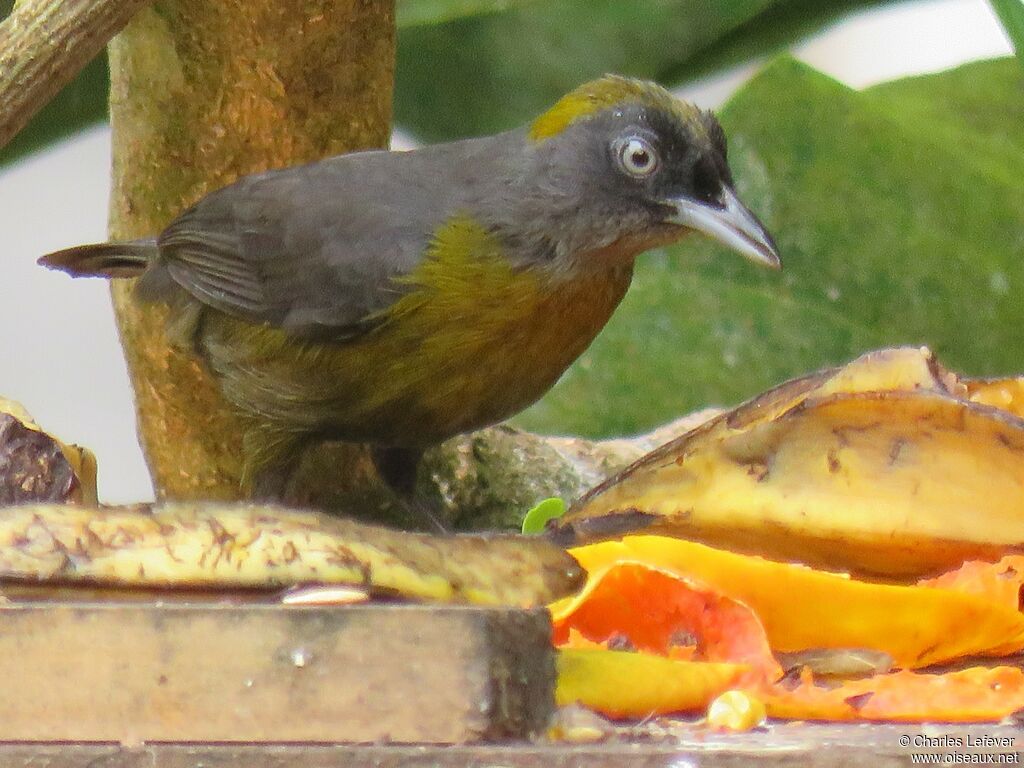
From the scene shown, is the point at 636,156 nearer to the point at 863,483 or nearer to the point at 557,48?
the point at 863,483

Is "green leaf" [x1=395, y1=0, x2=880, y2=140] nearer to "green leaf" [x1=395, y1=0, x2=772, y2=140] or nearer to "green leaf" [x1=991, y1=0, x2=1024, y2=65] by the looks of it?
"green leaf" [x1=395, y1=0, x2=772, y2=140]

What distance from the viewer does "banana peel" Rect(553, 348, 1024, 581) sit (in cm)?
125

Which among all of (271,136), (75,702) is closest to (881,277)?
(271,136)

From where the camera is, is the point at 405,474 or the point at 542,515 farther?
the point at 405,474

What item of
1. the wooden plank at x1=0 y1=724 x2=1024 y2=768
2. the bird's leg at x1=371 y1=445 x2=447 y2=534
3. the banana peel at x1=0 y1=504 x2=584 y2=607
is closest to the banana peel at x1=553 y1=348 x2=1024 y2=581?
the banana peel at x1=0 y1=504 x2=584 y2=607

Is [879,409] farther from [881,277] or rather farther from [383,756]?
[881,277]

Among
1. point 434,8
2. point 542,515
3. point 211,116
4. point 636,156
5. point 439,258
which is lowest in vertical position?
point 542,515

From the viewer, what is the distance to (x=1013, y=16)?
182 centimetres

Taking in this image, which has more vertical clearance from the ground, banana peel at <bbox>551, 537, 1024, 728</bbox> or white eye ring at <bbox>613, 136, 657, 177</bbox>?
white eye ring at <bbox>613, 136, 657, 177</bbox>

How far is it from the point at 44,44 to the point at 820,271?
1.35 meters

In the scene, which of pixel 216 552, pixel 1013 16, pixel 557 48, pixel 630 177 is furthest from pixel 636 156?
pixel 216 552

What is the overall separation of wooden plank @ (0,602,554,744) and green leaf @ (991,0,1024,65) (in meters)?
1.29

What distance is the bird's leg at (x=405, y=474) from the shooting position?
7.64ft

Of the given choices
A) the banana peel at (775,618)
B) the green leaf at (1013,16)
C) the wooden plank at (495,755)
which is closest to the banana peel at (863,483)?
the banana peel at (775,618)
